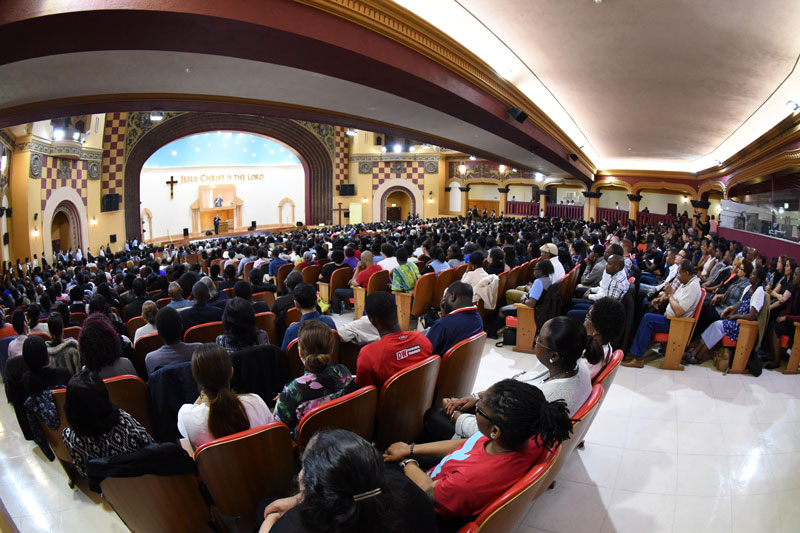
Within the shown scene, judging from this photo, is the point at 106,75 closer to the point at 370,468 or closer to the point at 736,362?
the point at 370,468

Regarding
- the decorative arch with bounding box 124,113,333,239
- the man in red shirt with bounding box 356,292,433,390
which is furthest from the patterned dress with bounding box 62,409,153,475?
the decorative arch with bounding box 124,113,333,239

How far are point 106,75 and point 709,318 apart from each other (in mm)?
6045

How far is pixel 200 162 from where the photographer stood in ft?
70.7

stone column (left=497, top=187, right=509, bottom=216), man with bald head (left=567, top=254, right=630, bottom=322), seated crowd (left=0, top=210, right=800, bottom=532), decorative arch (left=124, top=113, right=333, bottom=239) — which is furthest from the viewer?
stone column (left=497, top=187, right=509, bottom=216)

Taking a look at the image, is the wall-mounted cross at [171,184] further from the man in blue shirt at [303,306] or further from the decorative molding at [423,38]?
the man in blue shirt at [303,306]

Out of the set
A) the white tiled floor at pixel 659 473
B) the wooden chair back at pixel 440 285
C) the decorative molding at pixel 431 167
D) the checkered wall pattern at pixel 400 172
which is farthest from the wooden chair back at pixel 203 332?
the decorative molding at pixel 431 167

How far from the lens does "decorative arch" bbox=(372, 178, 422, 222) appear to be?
22719 mm

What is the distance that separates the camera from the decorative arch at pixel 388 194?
2272cm

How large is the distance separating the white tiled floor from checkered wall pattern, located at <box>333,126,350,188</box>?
19068 millimetres

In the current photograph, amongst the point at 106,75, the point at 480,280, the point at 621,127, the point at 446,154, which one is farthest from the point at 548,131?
the point at 446,154

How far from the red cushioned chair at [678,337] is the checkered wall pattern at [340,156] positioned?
754 inches

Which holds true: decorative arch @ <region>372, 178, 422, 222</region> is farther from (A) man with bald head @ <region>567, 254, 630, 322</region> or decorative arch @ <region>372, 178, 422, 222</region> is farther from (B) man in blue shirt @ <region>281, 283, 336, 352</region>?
(B) man in blue shirt @ <region>281, 283, 336, 352</region>

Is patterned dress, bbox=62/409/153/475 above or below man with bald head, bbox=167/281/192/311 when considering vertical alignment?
below

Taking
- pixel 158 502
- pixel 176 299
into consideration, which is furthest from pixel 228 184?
pixel 158 502
